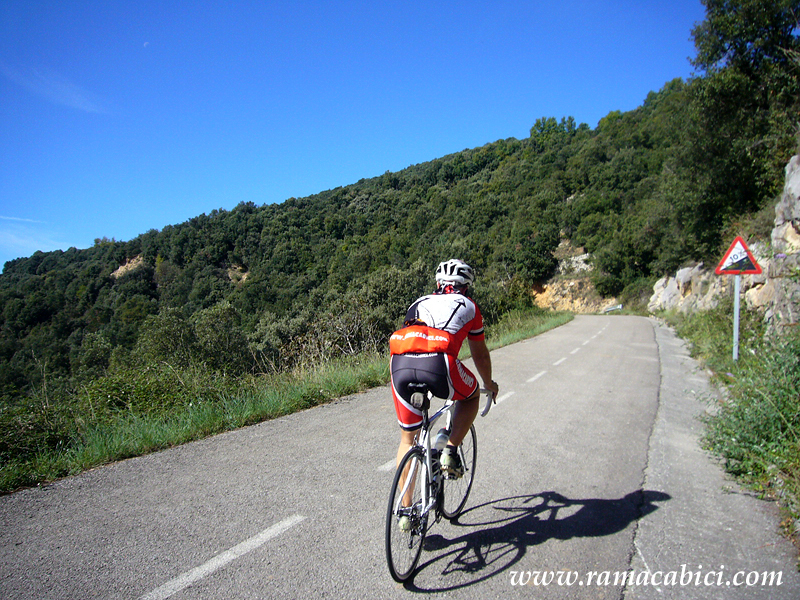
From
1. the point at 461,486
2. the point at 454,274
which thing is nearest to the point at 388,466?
the point at 461,486

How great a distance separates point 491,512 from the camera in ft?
11.5

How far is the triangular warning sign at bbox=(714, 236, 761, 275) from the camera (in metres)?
9.35

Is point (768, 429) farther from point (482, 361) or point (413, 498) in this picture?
point (413, 498)

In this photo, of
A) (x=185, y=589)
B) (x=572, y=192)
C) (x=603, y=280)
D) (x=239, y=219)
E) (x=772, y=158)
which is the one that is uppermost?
(x=239, y=219)

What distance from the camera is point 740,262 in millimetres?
9516

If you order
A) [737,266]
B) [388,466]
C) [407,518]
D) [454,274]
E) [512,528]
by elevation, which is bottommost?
[512,528]

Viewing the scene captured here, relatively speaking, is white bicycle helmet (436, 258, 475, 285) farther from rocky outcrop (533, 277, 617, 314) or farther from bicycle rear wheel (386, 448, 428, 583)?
rocky outcrop (533, 277, 617, 314)

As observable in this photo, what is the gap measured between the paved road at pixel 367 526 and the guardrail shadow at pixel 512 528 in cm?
1

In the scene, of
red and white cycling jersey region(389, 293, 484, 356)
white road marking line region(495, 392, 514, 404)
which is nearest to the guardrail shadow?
red and white cycling jersey region(389, 293, 484, 356)

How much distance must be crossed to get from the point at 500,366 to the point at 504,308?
746 inches

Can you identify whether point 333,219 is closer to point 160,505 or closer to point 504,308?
point 504,308

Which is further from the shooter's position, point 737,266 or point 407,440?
point 737,266

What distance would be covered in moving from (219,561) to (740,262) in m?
11.1

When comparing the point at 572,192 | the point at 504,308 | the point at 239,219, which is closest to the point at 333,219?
the point at 239,219
